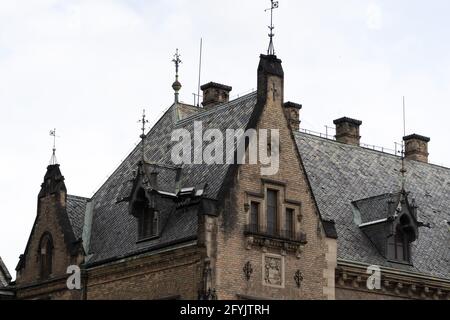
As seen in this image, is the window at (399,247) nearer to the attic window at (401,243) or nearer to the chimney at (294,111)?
the attic window at (401,243)

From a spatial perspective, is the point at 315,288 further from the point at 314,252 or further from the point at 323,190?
the point at 323,190

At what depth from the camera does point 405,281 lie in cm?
5466

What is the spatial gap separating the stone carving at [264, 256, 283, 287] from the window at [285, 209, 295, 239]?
3.71 ft

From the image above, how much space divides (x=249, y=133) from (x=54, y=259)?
1052 cm

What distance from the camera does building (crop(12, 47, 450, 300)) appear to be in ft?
161

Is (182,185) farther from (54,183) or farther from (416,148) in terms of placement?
(416,148)

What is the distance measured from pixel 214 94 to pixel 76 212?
8.65 m

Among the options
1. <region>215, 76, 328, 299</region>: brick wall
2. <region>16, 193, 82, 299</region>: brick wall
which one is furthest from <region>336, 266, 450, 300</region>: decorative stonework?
<region>16, 193, 82, 299</region>: brick wall

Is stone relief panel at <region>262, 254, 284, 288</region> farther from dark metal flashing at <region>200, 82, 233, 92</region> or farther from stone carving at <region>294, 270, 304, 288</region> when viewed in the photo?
dark metal flashing at <region>200, 82, 233, 92</region>

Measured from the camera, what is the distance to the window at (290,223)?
166 feet

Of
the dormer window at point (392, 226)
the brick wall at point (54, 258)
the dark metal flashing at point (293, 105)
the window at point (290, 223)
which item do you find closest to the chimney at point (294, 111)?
the dark metal flashing at point (293, 105)

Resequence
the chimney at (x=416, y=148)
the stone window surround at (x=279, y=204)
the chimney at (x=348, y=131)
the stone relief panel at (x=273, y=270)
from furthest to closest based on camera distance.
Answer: the chimney at (x=416, y=148) < the chimney at (x=348, y=131) < the stone window surround at (x=279, y=204) < the stone relief panel at (x=273, y=270)

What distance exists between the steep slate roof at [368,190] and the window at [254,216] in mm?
4925
